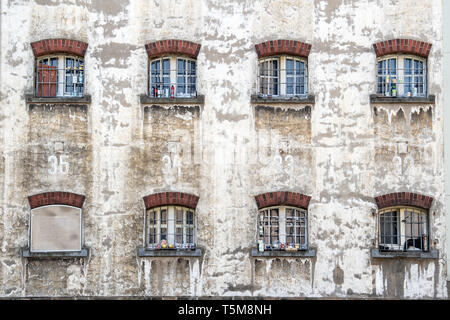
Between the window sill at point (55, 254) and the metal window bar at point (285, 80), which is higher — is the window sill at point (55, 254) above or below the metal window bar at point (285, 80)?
below

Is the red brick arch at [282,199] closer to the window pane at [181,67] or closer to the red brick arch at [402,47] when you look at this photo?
the window pane at [181,67]

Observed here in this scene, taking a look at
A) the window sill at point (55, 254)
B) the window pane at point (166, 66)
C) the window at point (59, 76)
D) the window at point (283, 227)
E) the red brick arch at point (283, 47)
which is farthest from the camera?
the window pane at point (166, 66)

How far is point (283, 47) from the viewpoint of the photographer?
1908 cm

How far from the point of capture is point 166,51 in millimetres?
19109

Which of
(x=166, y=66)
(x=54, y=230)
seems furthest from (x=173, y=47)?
(x=54, y=230)

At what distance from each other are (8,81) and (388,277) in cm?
993

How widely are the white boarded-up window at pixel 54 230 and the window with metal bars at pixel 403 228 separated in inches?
280

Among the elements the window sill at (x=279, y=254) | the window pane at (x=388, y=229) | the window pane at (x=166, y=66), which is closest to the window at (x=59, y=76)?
the window pane at (x=166, y=66)

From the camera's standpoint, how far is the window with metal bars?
62.5ft

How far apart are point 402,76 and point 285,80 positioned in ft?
9.12

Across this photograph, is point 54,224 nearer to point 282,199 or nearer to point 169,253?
point 169,253

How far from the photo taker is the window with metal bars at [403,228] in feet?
62.5

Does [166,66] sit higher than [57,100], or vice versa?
[166,66]

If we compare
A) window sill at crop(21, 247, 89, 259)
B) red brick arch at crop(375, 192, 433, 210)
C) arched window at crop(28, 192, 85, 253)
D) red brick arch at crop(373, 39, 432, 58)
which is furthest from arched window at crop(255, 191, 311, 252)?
arched window at crop(28, 192, 85, 253)
